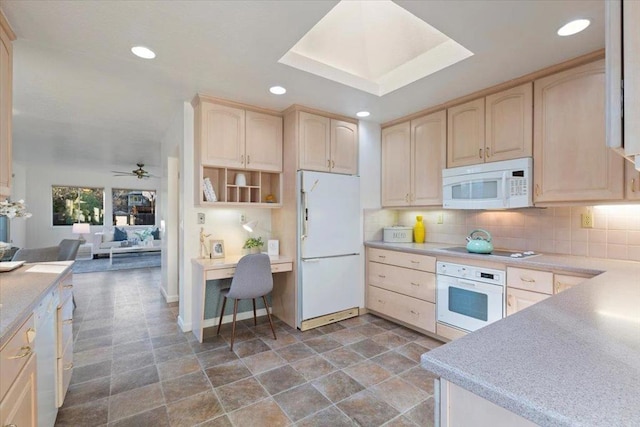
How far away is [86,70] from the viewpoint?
2.41 metres

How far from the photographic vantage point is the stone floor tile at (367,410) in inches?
71.4

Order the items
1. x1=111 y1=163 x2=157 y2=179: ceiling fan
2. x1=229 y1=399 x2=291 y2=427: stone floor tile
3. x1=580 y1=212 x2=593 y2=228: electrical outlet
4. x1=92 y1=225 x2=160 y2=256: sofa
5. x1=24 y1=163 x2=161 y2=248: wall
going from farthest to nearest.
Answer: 1. x1=92 y1=225 x2=160 y2=256: sofa
2. x1=24 y1=163 x2=161 y2=248: wall
3. x1=111 y1=163 x2=157 y2=179: ceiling fan
4. x1=580 y1=212 x2=593 y2=228: electrical outlet
5. x1=229 y1=399 x2=291 y2=427: stone floor tile

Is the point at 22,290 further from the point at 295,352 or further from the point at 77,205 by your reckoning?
the point at 77,205

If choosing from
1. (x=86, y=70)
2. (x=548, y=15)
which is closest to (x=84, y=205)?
(x=86, y=70)

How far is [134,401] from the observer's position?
199 centimetres

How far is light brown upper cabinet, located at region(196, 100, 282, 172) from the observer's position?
2949 millimetres

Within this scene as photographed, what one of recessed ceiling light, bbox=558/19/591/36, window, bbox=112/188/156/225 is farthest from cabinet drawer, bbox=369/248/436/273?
window, bbox=112/188/156/225

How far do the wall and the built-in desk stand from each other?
6701 mm

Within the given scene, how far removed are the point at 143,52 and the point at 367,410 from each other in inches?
110

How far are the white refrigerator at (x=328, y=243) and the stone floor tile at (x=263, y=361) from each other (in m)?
0.59

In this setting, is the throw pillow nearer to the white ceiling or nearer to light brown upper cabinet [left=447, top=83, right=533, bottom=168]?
the white ceiling

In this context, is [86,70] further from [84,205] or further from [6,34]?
[84,205]

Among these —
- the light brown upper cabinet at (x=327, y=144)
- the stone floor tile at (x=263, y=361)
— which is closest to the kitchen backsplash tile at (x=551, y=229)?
the light brown upper cabinet at (x=327, y=144)

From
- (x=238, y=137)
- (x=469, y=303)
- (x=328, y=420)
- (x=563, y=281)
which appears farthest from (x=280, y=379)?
(x=238, y=137)
